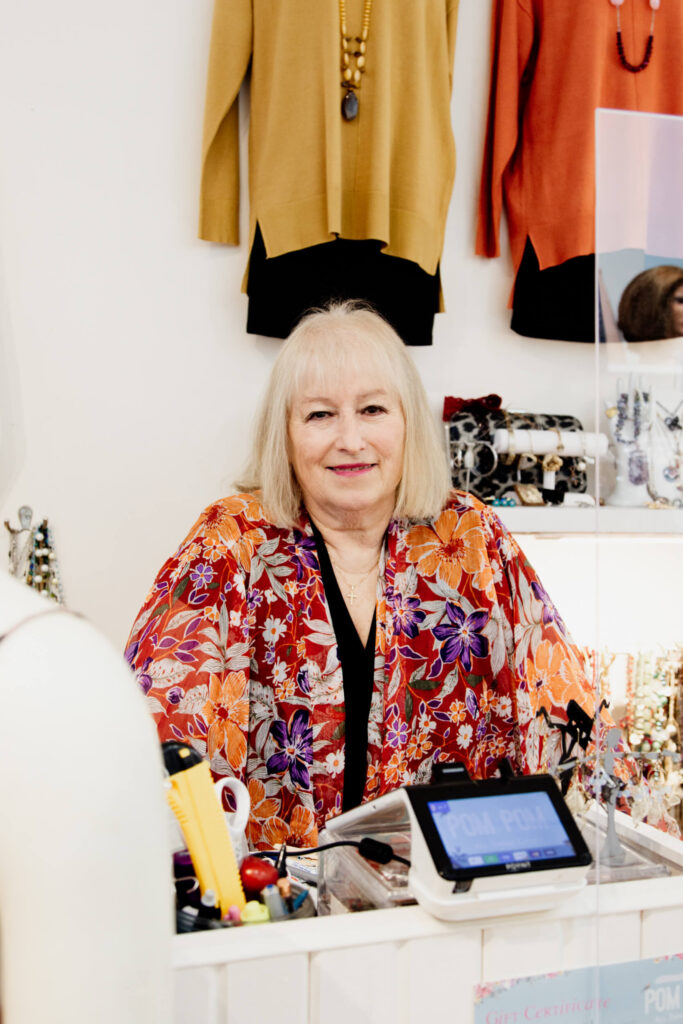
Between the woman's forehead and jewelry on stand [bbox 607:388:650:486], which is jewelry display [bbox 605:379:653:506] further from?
the woman's forehead

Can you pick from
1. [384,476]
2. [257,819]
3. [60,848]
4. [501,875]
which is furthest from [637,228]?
[257,819]

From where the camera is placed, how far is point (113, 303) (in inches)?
95.8

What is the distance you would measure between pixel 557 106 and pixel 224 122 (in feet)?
2.97

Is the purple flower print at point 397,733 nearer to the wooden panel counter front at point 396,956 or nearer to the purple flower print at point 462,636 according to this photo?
the purple flower print at point 462,636

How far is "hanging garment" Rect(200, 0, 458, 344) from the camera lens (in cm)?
230

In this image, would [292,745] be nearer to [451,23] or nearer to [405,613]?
[405,613]

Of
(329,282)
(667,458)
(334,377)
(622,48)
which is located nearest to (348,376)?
(334,377)

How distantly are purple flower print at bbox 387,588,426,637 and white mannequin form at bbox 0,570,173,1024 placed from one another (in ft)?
4.16

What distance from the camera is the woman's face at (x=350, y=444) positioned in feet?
6.09

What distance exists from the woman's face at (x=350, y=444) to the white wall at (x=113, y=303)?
0.67m

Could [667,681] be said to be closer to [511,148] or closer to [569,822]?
[569,822]

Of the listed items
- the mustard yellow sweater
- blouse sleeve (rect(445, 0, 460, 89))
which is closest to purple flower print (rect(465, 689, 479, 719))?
the mustard yellow sweater

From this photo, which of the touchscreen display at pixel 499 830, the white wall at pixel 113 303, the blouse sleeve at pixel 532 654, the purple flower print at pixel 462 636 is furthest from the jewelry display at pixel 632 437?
the white wall at pixel 113 303

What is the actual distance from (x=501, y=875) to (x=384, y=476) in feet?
3.73
